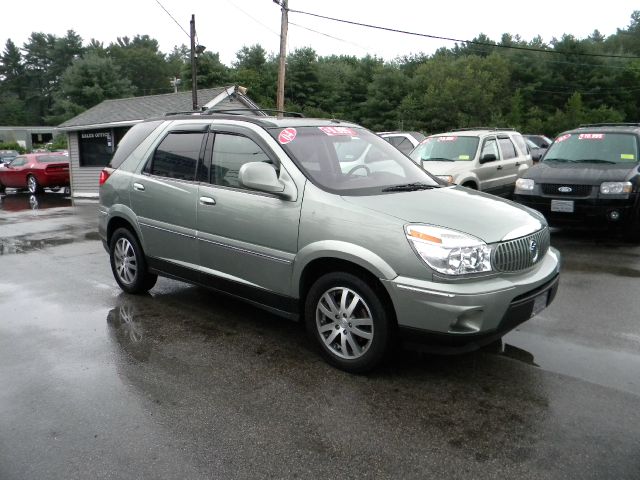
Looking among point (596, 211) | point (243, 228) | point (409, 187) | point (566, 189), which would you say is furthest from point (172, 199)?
point (596, 211)

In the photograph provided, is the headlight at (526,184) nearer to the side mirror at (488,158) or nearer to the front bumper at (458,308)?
the side mirror at (488,158)

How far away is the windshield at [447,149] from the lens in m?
10.8

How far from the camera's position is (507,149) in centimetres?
1174

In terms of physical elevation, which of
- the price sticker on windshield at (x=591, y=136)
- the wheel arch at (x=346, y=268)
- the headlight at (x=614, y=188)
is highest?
the price sticker on windshield at (x=591, y=136)

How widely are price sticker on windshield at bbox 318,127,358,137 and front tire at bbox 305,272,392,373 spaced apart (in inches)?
58.9

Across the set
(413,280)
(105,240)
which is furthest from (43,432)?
(105,240)

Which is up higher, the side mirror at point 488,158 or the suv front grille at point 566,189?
the side mirror at point 488,158

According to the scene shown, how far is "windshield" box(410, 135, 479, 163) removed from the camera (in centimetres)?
1081

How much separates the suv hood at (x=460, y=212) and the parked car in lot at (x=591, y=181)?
4.28 meters

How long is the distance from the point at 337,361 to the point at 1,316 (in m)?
3.57

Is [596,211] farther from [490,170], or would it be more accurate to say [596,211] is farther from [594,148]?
[490,170]

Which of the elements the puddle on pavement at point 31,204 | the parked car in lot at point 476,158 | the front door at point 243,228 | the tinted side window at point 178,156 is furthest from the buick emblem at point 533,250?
the puddle on pavement at point 31,204

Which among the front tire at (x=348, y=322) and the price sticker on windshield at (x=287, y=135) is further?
the price sticker on windshield at (x=287, y=135)

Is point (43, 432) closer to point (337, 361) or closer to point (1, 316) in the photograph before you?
point (337, 361)
